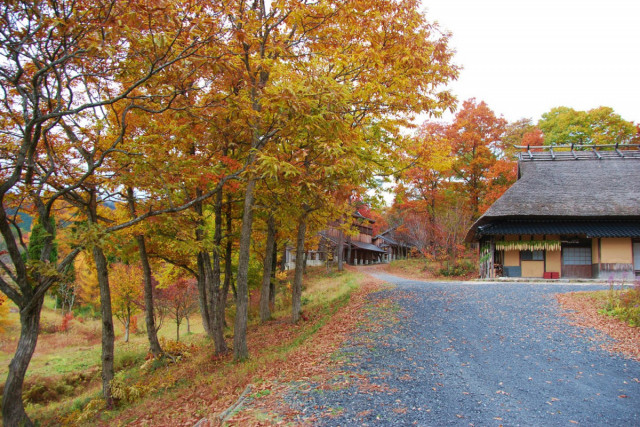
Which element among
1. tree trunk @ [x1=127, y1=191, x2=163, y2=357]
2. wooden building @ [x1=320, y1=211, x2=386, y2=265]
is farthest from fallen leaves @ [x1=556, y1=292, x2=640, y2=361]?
wooden building @ [x1=320, y1=211, x2=386, y2=265]

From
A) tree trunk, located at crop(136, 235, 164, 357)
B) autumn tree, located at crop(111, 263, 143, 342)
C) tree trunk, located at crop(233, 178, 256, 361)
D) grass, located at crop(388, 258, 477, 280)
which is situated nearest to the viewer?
tree trunk, located at crop(233, 178, 256, 361)

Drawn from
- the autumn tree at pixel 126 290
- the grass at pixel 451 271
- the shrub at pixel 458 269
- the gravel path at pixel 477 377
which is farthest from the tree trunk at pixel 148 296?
the shrub at pixel 458 269

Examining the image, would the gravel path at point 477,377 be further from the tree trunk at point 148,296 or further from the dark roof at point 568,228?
the dark roof at point 568,228

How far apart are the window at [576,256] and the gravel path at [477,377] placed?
38.9 feet

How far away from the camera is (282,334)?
11.6 m

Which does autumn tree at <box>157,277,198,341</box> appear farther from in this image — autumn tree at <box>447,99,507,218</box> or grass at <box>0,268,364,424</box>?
autumn tree at <box>447,99,507,218</box>

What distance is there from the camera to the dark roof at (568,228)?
18827mm

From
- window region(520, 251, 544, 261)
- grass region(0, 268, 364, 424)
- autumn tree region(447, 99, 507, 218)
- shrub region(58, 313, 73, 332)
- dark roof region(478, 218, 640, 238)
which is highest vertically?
autumn tree region(447, 99, 507, 218)

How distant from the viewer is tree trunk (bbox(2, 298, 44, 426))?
245 inches

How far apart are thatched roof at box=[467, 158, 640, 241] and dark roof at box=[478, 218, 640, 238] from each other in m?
0.40

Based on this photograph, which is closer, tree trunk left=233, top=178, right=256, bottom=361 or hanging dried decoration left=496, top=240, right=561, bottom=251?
tree trunk left=233, top=178, right=256, bottom=361

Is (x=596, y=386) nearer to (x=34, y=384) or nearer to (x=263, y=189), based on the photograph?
(x=263, y=189)

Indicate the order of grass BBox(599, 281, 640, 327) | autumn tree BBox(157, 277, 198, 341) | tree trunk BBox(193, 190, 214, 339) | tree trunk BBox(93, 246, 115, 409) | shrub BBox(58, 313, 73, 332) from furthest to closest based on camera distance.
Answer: shrub BBox(58, 313, 73, 332), autumn tree BBox(157, 277, 198, 341), tree trunk BBox(193, 190, 214, 339), tree trunk BBox(93, 246, 115, 409), grass BBox(599, 281, 640, 327)

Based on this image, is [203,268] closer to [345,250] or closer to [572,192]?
[572,192]
